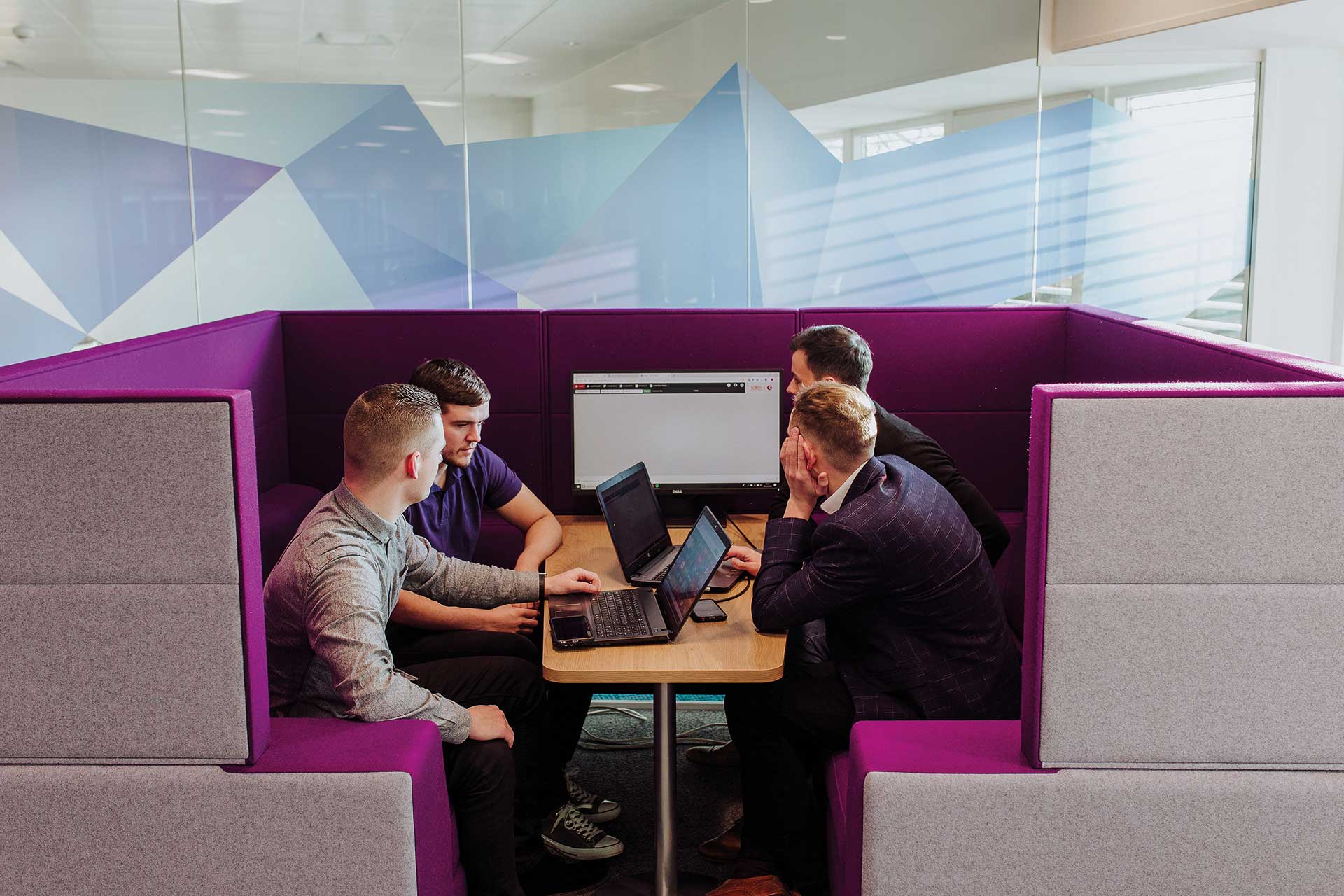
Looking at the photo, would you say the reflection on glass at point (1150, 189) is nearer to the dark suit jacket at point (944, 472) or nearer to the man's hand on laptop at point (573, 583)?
the dark suit jacket at point (944, 472)

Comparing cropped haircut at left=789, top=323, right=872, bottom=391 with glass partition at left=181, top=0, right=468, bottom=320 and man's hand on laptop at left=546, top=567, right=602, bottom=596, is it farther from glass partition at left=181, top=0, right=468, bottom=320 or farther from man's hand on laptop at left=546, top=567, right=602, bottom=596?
glass partition at left=181, top=0, right=468, bottom=320

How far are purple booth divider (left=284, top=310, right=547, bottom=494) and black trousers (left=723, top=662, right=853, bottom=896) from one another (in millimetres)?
1501

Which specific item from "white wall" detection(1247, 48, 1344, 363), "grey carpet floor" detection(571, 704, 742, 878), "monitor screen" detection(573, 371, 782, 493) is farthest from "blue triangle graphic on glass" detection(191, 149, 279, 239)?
"white wall" detection(1247, 48, 1344, 363)

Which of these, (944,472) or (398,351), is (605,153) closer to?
(398,351)

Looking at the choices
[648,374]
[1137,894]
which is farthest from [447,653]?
[1137,894]

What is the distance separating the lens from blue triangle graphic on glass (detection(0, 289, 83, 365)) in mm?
4625

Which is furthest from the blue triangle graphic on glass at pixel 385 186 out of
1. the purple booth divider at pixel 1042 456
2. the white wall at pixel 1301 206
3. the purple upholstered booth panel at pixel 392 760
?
the purple booth divider at pixel 1042 456

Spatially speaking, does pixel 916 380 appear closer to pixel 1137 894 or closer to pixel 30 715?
pixel 1137 894

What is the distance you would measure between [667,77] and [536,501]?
7.69ft

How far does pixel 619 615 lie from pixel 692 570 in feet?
0.60

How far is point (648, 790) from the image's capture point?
3119 millimetres

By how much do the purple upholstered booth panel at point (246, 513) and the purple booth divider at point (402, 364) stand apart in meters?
1.90

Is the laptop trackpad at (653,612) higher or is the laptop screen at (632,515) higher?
the laptop screen at (632,515)

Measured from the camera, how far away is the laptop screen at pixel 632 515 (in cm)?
279
